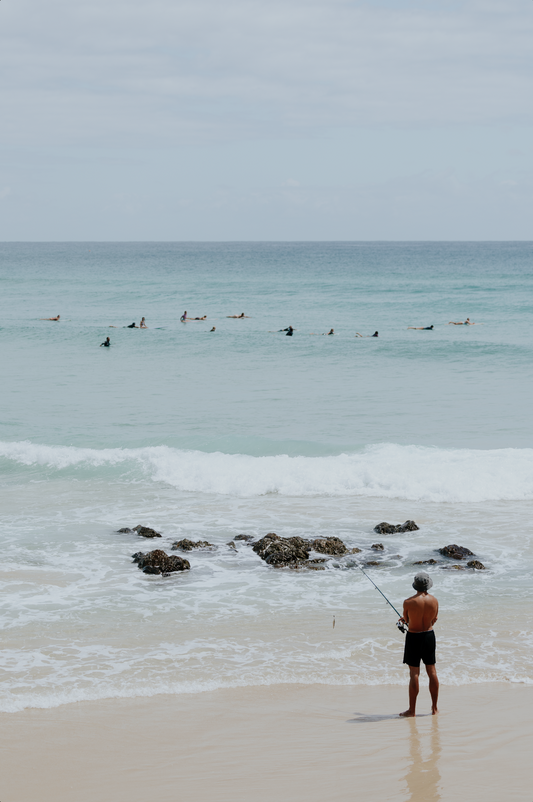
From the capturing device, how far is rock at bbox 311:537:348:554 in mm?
11656

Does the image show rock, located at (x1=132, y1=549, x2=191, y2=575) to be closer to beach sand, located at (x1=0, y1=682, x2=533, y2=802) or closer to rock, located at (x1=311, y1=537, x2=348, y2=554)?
rock, located at (x1=311, y1=537, x2=348, y2=554)

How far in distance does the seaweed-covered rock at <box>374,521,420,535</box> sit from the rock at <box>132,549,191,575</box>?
133 inches

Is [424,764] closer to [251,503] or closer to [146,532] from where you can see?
[146,532]

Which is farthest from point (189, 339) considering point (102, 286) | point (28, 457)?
point (102, 286)

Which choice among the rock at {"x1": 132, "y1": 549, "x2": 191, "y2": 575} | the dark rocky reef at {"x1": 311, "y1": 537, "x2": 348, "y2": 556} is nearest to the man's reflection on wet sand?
the dark rocky reef at {"x1": 311, "y1": 537, "x2": 348, "y2": 556}

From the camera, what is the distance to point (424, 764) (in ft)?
21.0

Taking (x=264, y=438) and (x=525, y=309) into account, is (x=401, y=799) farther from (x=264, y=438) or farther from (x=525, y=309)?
(x=525, y=309)

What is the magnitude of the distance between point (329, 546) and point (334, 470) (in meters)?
4.41

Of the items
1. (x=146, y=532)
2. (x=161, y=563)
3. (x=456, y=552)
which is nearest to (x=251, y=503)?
(x=146, y=532)

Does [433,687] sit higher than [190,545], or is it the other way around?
[433,687]

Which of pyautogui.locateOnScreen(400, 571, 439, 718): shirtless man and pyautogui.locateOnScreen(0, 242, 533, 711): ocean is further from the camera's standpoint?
pyautogui.locateOnScreen(0, 242, 533, 711): ocean

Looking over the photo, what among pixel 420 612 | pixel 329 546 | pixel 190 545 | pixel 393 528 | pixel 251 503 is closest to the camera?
pixel 420 612

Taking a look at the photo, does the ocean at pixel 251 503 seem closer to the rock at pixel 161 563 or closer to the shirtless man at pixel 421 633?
the rock at pixel 161 563

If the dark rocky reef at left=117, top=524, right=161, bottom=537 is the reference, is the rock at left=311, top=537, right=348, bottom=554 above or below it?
above
